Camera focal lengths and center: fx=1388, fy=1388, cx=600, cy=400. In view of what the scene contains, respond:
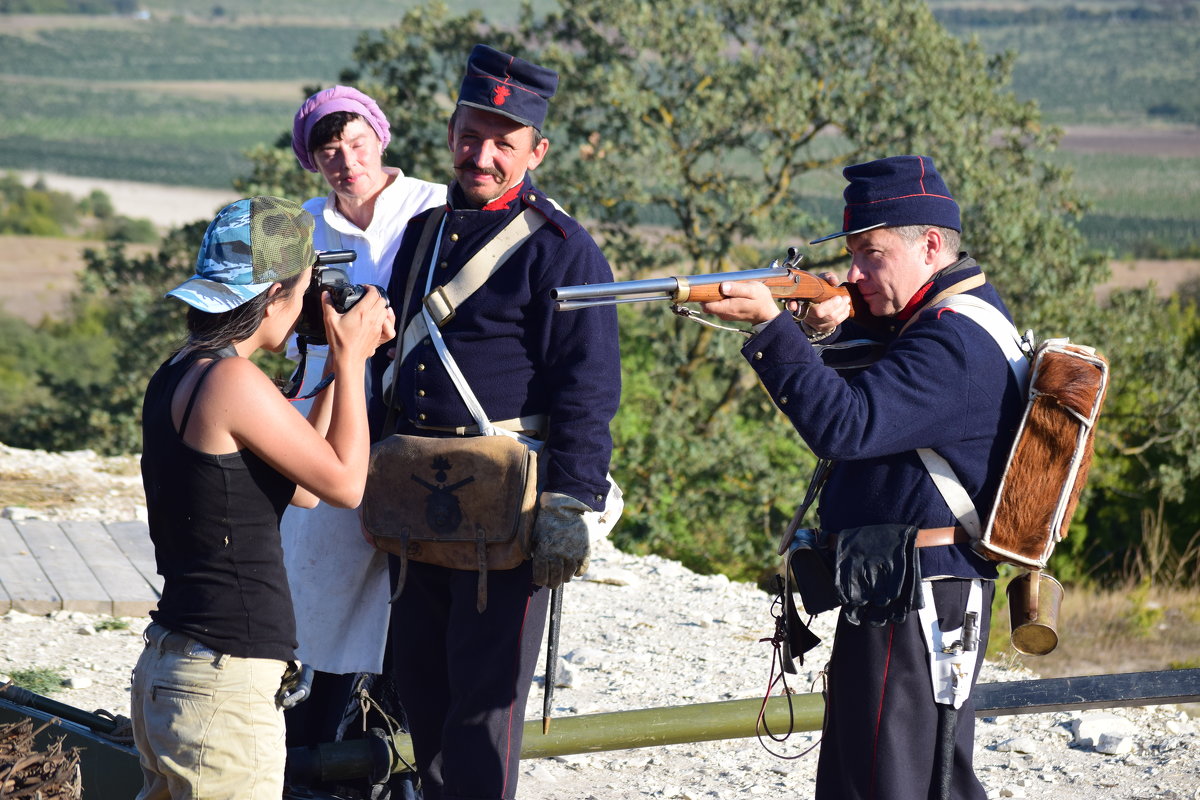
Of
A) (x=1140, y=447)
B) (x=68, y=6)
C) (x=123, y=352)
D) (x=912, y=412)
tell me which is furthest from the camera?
(x=68, y=6)

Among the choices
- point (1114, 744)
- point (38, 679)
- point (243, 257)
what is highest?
point (243, 257)

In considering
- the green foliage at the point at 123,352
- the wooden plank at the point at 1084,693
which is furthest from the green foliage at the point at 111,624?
the green foliage at the point at 123,352

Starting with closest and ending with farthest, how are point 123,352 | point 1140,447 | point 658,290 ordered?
point 658,290, point 1140,447, point 123,352

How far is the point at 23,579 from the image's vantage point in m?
6.30

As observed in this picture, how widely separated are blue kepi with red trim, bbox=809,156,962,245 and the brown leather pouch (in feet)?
3.33

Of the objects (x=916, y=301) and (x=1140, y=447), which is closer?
(x=916, y=301)

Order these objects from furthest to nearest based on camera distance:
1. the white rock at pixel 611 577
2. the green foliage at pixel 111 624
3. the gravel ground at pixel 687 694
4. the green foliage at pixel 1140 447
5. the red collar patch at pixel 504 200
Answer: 1. the green foliage at pixel 1140 447
2. the white rock at pixel 611 577
3. the green foliage at pixel 111 624
4. the gravel ground at pixel 687 694
5. the red collar patch at pixel 504 200

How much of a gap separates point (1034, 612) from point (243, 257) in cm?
199

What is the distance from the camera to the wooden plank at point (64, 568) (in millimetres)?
6113

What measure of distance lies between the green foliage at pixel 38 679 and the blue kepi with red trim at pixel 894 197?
3.60 metres

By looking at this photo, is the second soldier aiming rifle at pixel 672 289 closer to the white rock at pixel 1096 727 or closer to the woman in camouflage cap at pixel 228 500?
the woman in camouflage cap at pixel 228 500

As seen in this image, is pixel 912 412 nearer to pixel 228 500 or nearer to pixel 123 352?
pixel 228 500

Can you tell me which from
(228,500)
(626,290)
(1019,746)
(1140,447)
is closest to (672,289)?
(626,290)

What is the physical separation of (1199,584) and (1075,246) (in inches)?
125
